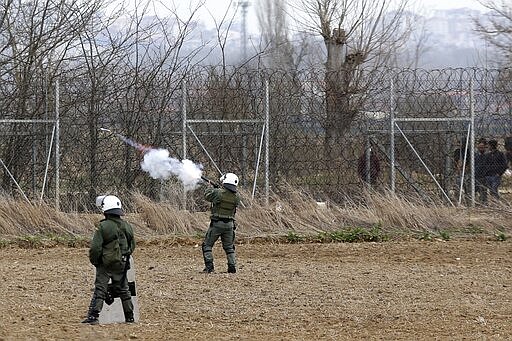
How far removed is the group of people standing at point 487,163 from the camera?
19.8m

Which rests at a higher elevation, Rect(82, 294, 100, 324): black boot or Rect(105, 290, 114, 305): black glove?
Rect(105, 290, 114, 305): black glove

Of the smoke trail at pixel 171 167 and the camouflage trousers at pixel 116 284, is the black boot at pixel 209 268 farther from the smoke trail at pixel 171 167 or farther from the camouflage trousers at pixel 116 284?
the camouflage trousers at pixel 116 284

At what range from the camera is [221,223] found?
13695 mm

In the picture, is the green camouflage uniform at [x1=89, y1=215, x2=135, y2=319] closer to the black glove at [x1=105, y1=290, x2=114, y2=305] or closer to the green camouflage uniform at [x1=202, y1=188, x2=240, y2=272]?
the black glove at [x1=105, y1=290, x2=114, y2=305]

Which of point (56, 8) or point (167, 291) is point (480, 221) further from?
point (56, 8)

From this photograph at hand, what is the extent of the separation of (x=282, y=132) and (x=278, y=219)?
239 centimetres

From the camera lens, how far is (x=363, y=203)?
62.0 ft

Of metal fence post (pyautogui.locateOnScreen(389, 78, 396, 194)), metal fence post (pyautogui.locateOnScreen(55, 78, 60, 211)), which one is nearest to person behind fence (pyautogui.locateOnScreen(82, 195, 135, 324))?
metal fence post (pyautogui.locateOnScreen(55, 78, 60, 211))

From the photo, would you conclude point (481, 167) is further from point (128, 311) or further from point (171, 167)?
point (128, 311)

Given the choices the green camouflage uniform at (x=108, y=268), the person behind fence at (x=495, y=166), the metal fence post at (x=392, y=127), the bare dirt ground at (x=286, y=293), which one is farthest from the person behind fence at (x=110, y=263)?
the person behind fence at (x=495, y=166)

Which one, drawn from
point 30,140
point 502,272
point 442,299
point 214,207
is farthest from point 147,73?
point 442,299

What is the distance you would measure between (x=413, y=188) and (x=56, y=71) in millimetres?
7307

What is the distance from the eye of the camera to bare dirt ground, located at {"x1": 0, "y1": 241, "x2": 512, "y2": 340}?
953cm

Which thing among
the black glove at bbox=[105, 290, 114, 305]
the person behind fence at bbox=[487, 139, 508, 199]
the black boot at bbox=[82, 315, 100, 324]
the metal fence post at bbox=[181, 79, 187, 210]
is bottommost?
the black boot at bbox=[82, 315, 100, 324]
